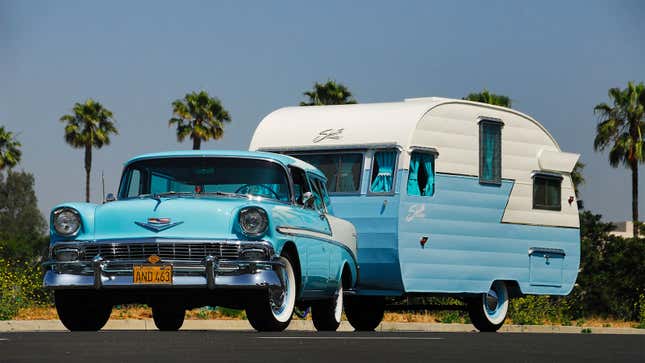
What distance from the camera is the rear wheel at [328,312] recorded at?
59.4 ft

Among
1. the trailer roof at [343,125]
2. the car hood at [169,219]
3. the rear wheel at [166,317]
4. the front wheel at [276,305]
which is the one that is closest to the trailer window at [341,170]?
the trailer roof at [343,125]

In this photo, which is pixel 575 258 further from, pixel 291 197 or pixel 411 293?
pixel 291 197

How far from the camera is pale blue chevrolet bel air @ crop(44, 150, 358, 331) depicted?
50.0 feet

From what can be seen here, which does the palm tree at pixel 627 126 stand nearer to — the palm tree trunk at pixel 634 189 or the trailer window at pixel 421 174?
the palm tree trunk at pixel 634 189

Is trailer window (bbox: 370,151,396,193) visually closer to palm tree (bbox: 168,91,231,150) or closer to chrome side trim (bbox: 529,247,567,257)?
chrome side trim (bbox: 529,247,567,257)

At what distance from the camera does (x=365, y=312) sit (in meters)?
22.0

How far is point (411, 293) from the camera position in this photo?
66.4 feet

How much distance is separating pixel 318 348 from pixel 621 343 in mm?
4002

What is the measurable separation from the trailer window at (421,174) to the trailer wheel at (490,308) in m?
2.26

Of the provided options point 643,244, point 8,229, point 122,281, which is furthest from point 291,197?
point 8,229

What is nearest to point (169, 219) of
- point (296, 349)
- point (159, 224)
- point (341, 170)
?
point (159, 224)

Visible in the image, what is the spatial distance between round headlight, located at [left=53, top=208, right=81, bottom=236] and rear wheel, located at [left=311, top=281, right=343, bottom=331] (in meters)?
3.74

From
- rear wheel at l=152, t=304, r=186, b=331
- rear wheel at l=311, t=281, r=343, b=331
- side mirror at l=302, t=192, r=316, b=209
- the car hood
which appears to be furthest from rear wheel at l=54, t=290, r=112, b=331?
rear wheel at l=311, t=281, r=343, b=331

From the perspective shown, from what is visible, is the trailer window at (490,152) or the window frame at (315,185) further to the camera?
the trailer window at (490,152)
